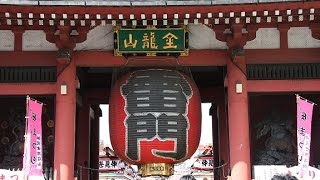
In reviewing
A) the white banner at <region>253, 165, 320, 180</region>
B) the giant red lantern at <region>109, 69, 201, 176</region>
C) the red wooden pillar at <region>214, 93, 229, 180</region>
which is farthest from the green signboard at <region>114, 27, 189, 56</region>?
the red wooden pillar at <region>214, 93, 229, 180</region>

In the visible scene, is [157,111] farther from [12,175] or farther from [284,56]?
[12,175]

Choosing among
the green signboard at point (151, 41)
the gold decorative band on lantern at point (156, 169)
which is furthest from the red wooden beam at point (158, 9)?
the gold decorative band on lantern at point (156, 169)

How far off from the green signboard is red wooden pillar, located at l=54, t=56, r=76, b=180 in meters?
1.12

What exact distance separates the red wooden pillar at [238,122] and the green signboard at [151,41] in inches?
44.8

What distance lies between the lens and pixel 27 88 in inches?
437

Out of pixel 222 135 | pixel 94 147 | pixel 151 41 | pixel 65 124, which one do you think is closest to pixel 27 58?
pixel 65 124

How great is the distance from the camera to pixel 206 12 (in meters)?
10.3

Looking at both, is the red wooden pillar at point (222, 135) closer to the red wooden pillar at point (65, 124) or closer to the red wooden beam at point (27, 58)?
the red wooden pillar at point (65, 124)

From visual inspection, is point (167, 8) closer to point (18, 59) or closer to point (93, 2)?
point (93, 2)

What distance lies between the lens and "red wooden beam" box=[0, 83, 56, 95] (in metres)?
11.1

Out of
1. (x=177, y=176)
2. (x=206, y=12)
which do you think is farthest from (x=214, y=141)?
(x=177, y=176)

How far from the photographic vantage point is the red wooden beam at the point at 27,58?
11227mm

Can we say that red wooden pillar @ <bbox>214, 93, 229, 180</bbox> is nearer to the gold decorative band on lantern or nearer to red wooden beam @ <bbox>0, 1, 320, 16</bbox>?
the gold decorative band on lantern

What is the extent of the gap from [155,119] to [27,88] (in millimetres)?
2711
